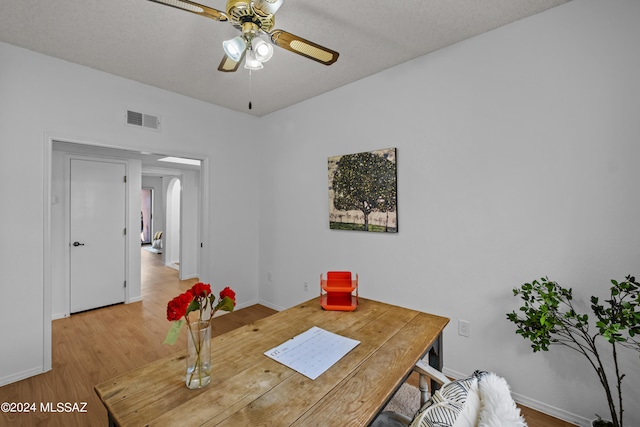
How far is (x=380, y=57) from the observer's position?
7.98 feet

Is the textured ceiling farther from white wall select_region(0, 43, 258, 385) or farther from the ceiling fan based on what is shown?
the ceiling fan

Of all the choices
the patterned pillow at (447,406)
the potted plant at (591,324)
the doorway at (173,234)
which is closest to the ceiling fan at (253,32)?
the patterned pillow at (447,406)

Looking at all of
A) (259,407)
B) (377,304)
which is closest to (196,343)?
(259,407)

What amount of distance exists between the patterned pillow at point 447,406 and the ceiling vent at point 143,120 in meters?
3.37

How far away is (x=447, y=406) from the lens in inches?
29.8

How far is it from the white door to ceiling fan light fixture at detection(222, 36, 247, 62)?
3437 mm

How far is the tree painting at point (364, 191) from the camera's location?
259 centimetres

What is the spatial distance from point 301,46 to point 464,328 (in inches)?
90.2

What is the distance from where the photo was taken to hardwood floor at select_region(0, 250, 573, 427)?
189 cm

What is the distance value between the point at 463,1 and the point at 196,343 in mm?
2378

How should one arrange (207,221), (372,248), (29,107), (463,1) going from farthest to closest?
(207,221) → (372,248) → (29,107) → (463,1)

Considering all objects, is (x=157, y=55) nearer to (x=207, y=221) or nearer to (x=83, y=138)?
(x=83, y=138)

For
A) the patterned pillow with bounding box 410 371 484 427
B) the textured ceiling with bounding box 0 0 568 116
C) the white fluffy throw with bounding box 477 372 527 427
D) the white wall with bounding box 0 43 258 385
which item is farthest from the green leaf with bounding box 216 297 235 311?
the white wall with bounding box 0 43 258 385
